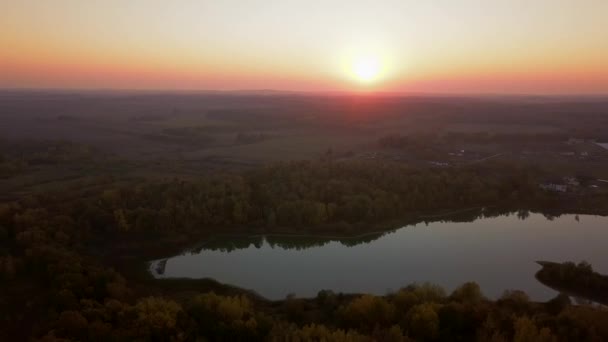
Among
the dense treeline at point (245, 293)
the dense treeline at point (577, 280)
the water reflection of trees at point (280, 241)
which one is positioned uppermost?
the dense treeline at point (245, 293)

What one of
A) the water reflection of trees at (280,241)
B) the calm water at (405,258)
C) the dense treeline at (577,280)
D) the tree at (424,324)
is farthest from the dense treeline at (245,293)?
the calm water at (405,258)

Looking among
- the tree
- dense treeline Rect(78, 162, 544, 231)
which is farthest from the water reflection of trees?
the tree

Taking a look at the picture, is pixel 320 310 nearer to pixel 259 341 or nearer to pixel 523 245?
pixel 259 341

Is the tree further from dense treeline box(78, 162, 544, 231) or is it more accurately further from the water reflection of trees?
dense treeline box(78, 162, 544, 231)

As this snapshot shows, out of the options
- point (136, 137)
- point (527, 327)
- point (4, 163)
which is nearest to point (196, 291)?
point (527, 327)

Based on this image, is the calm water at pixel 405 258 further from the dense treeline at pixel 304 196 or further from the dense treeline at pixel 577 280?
the dense treeline at pixel 304 196

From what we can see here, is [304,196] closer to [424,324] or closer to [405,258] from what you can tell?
[405,258]
